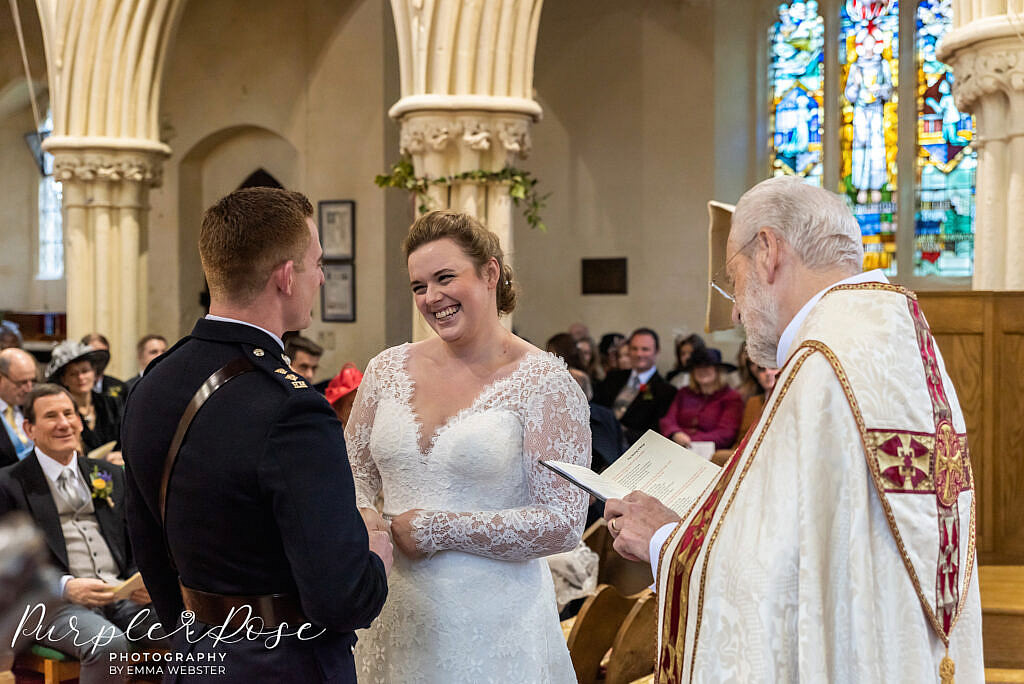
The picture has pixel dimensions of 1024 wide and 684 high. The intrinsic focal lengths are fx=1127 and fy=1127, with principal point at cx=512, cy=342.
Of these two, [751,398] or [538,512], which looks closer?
[538,512]

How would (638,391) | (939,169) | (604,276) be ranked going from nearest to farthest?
(638,391) < (939,169) < (604,276)

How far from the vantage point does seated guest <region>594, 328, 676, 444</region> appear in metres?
7.24

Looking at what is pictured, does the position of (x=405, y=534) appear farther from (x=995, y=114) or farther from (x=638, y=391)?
(x=638, y=391)

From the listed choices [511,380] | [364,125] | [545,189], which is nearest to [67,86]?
[364,125]

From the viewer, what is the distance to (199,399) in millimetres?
1838

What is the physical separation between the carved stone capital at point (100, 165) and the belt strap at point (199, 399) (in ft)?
24.0

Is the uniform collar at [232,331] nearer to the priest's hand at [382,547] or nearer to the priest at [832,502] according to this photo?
the priest's hand at [382,547]

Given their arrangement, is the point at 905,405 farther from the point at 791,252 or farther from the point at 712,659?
the point at 712,659

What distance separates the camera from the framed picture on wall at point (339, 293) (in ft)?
35.7

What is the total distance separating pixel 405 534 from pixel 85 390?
449 cm

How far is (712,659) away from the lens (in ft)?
5.76

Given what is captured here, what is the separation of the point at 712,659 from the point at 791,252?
663 mm

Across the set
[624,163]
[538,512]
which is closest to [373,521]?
[538,512]

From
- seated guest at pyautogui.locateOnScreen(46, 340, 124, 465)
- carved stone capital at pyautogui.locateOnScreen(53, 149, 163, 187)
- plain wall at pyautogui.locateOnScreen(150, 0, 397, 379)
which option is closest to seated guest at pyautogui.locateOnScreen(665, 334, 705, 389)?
plain wall at pyautogui.locateOnScreen(150, 0, 397, 379)
